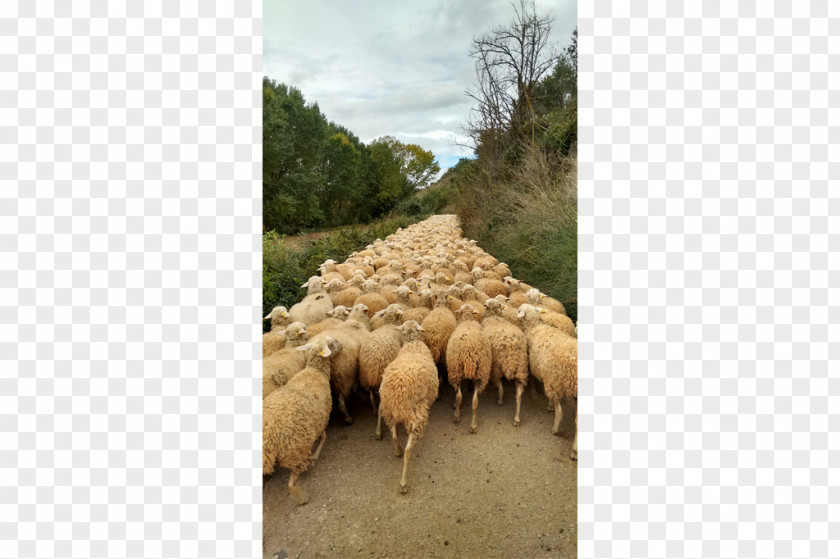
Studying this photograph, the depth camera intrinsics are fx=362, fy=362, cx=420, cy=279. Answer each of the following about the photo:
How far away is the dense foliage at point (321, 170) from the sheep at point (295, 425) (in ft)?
42.4

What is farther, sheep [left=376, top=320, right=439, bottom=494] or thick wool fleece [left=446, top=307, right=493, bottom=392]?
thick wool fleece [left=446, top=307, right=493, bottom=392]

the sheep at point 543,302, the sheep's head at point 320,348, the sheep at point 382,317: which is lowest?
the sheep's head at point 320,348

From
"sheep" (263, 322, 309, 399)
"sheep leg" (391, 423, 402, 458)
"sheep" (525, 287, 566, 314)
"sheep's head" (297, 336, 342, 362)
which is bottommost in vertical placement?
"sheep leg" (391, 423, 402, 458)

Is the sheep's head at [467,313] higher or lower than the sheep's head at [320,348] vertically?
Result: higher

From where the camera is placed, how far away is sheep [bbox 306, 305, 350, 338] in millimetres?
4484

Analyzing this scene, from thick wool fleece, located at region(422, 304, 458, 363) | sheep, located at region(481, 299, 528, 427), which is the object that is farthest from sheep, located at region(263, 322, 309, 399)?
sheep, located at region(481, 299, 528, 427)

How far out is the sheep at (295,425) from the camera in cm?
268

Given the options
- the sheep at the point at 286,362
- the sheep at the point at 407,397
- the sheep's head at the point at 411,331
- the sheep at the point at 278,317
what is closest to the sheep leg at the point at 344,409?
the sheep at the point at 286,362

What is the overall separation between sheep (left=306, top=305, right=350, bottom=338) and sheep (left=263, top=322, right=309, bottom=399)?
24cm

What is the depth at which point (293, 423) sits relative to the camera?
109 inches

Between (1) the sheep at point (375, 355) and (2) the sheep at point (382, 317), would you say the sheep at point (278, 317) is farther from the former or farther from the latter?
(1) the sheep at point (375, 355)

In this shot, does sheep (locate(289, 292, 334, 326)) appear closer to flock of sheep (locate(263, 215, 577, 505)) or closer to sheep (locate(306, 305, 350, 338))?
flock of sheep (locate(263, 215, 577, 505))

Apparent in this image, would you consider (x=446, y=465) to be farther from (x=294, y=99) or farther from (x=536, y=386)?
(x=294, y=99)

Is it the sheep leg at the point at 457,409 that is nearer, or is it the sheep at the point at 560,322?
the sheep leg at the point at 457,409
